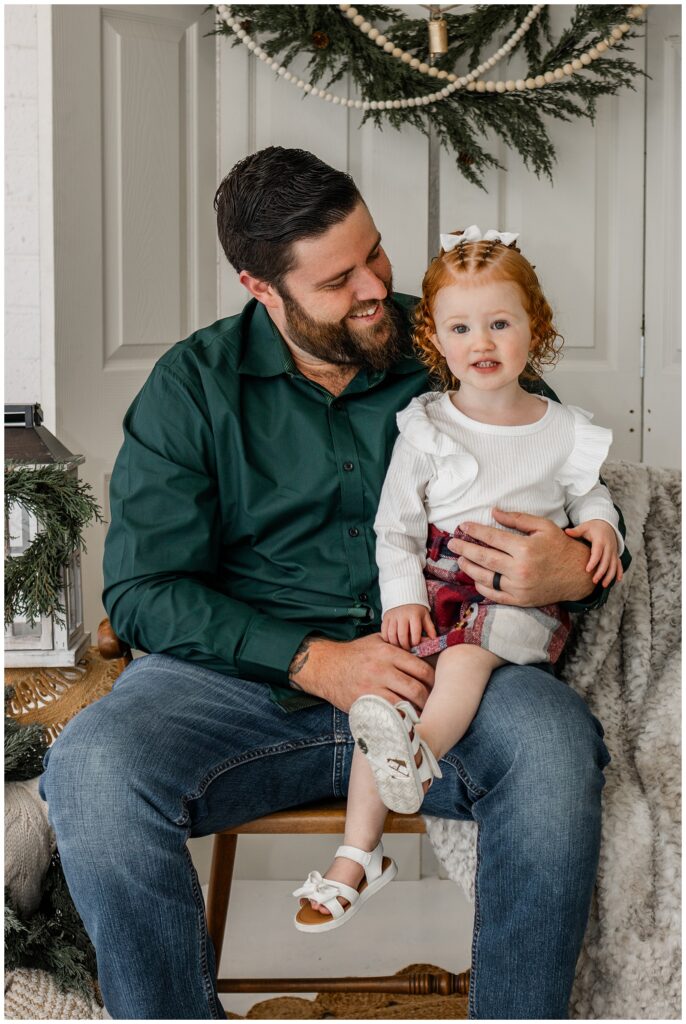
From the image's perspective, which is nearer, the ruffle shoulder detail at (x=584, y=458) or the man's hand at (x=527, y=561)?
the man's hand at (x=527, y=561)

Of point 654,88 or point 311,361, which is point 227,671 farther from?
point 654,88

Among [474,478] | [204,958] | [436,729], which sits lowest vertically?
[204,958]

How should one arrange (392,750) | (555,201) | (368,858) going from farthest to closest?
(555,201)
(368,858)
(392,750)

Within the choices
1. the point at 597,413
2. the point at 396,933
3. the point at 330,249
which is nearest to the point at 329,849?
the point at 396,933

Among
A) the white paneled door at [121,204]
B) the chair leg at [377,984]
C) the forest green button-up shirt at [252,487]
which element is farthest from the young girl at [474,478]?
the white paneled door at [121,204]

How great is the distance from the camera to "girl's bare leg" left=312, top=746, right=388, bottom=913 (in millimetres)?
1350

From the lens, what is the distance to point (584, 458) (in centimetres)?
157

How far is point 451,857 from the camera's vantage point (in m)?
1.48

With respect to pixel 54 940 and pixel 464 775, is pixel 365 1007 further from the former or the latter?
pixel 464 775

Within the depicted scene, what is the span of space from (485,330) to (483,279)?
7 cm

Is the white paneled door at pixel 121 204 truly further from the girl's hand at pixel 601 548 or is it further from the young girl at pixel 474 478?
the girl's hand at pixel 601 548

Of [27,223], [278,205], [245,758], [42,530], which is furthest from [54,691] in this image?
[27,223]

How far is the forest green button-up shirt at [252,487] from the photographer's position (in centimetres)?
159

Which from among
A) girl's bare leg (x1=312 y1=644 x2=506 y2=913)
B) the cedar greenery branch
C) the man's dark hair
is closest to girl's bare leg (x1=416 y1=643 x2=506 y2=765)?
girl's bare leg (x1=312 y1=644 x2=506 y2=913)
